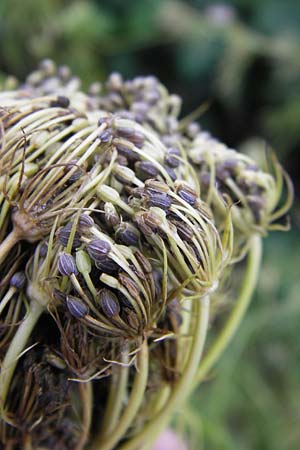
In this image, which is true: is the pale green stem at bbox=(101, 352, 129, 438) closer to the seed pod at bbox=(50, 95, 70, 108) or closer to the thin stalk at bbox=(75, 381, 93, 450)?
the thin stalk at bbox=(75, 381, 93, 450)

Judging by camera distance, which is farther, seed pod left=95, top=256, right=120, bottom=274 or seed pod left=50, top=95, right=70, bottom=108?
seed pod left=50, top=95, right=70, bottom=108

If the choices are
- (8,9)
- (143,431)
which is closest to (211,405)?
(143,431)

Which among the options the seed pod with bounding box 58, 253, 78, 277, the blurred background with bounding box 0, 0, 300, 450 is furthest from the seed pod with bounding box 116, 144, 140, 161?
the blurred background with bounding box 0, 0, 300, 450

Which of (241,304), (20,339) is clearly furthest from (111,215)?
(241,304)

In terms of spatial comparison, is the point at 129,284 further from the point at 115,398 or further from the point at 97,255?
the point at 115,398

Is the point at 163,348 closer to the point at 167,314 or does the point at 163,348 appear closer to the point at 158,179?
the point at 167,314

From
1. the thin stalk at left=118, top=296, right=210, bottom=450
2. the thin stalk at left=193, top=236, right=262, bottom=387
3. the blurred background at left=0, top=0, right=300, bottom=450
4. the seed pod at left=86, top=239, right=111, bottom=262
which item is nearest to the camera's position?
the seed pod at left=86, top=239, right=111, bottom=262
